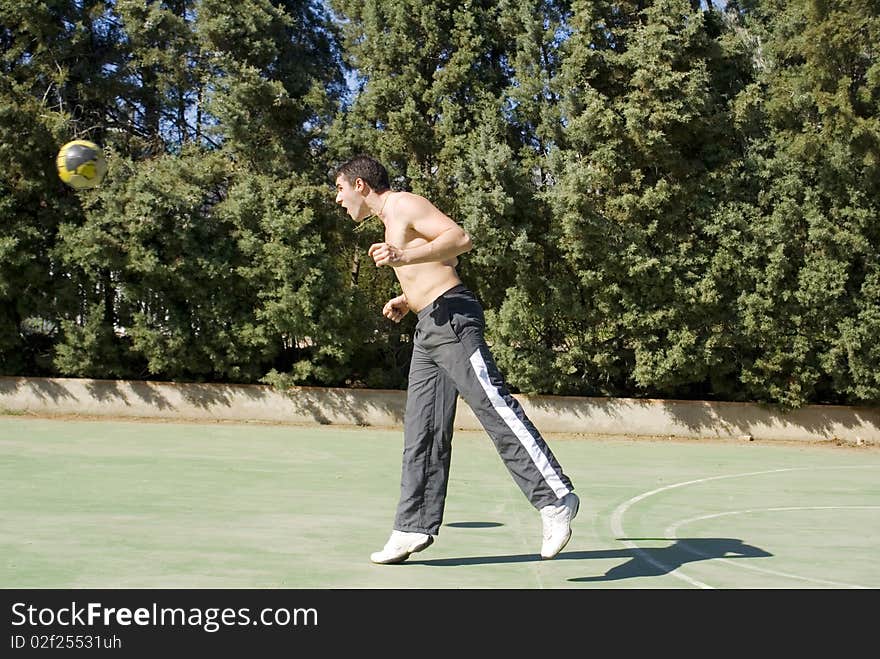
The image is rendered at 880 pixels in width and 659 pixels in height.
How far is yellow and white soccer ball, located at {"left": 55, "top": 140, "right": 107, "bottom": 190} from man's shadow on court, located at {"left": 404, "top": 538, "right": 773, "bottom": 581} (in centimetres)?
479

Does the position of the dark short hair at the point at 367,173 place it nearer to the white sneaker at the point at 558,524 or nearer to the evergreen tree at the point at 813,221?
the white sneaker at the point at 558,524

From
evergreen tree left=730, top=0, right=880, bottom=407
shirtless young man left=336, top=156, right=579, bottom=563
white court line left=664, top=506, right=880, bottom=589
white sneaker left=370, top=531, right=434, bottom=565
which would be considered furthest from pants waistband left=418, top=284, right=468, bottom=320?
evergreen tree left=730, top=0, right=880, bottom=407

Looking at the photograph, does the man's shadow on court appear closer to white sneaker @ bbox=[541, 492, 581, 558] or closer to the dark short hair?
white sneaker @ bbox=[541, 492, 581, 558]

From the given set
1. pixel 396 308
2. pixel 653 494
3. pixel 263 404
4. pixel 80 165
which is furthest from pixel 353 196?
pixel 263 404

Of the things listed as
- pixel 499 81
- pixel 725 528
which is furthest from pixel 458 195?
pixel 725 528

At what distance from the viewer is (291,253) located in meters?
14.9

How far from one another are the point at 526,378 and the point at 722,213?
3752 mm

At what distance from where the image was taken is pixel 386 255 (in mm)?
5176

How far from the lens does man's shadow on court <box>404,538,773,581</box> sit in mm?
5559

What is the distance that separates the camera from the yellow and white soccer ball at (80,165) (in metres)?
8.45

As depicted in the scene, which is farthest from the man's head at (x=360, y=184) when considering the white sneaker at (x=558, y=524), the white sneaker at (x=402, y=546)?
the white sneaker at (x=558, y=524)

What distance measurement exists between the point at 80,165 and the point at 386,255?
14.7 feet

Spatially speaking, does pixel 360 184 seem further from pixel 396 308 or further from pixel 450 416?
pixel 450 416

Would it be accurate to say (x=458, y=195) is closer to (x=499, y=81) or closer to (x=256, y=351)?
(x=499, y=81)
